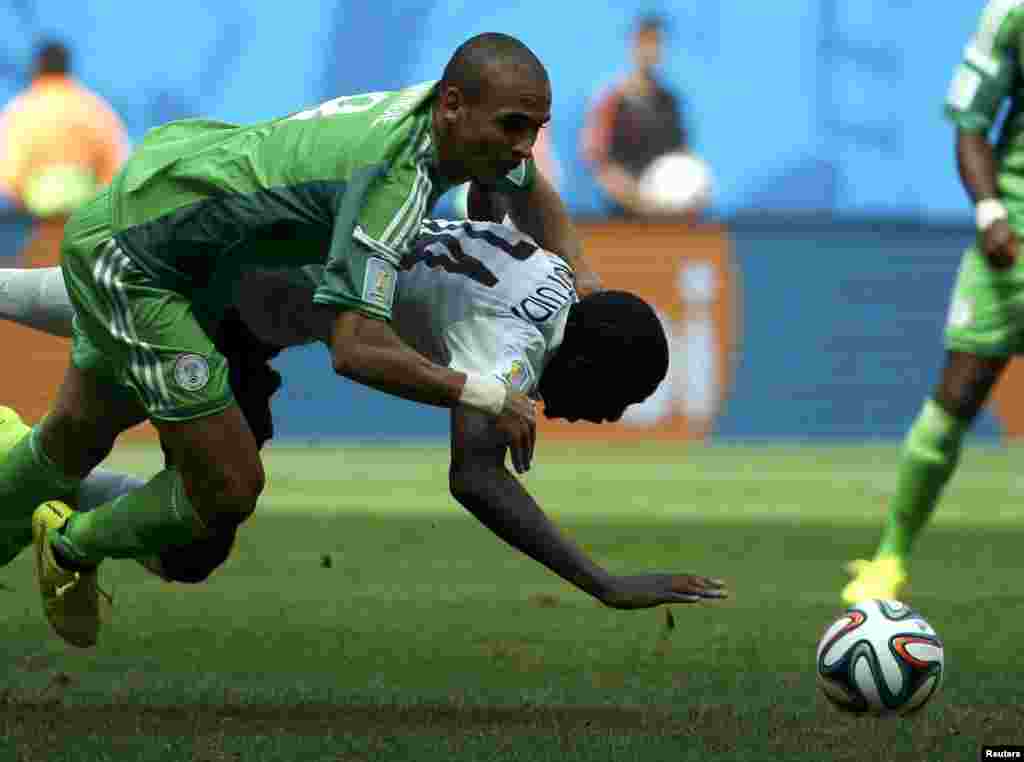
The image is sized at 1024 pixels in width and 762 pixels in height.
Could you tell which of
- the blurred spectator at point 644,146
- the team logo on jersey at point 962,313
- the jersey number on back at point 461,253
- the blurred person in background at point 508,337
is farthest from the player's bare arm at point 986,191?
the blurred spectator at point 644,146

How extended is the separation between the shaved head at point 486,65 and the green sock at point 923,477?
2621mm

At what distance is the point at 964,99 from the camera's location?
7.40 m

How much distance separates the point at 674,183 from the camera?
55.6ft

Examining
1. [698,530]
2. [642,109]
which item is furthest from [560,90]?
[698,530]

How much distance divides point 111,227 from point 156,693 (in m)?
1.21

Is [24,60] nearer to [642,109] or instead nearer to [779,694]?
[642,109]

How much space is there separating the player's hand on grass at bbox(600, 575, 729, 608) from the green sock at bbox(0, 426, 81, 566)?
1.79 m

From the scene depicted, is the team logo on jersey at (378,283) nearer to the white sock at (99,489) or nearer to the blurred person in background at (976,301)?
the white sock at (99,489)

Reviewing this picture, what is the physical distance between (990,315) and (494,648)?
6.52 ft

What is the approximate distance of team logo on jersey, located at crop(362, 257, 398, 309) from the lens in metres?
5.07

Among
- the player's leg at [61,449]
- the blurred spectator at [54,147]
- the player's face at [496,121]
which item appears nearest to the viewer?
the player's face at [496,121]

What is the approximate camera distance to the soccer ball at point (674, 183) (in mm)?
16828

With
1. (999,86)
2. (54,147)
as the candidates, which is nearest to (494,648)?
(999,86)

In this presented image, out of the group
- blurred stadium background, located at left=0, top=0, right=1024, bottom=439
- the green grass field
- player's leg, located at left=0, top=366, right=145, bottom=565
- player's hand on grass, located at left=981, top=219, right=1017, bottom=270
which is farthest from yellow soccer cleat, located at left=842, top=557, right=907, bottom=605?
blurred stadium background, located at left=0, top=0, right=1024, bottom=439
